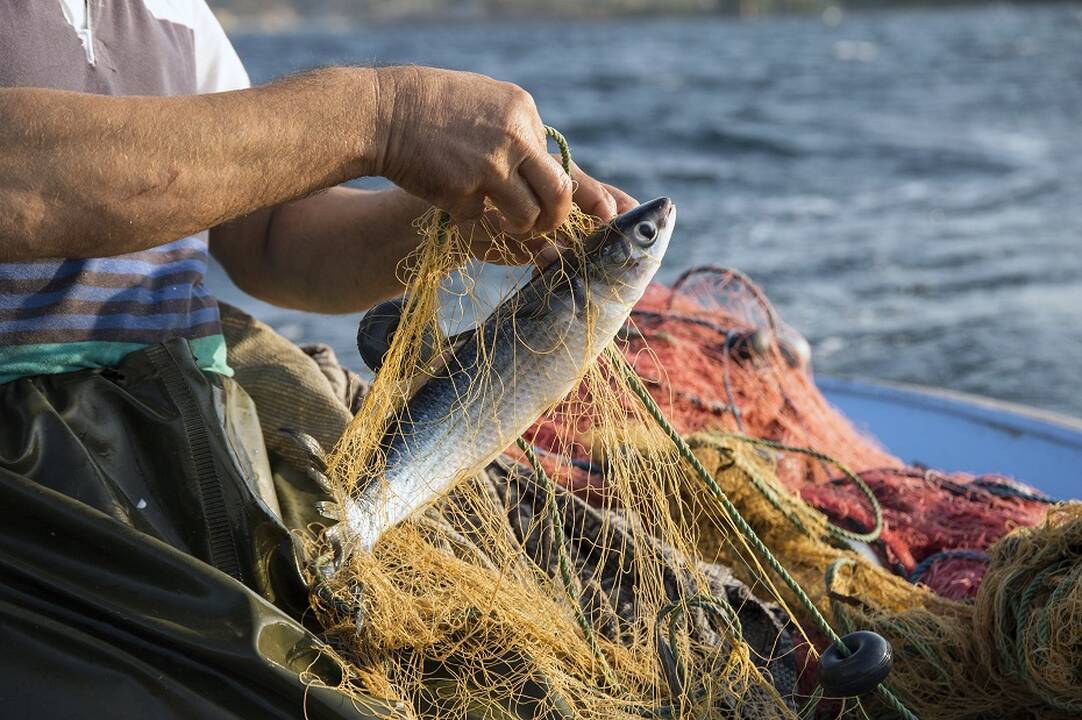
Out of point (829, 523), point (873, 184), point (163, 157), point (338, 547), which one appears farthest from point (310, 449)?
point (873, 184)

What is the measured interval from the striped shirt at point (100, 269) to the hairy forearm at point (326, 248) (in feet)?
1.12

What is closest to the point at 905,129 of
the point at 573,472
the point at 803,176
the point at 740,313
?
the point at 803,176

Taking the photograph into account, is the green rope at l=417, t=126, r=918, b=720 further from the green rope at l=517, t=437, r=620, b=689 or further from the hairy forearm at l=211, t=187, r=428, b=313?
the hairy forearm at l=211, t=187, r=428, b=313

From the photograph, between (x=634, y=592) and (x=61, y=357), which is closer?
(x=61, y=357)

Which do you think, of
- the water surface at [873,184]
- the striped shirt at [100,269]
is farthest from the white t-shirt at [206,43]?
the water surface at [873,184]

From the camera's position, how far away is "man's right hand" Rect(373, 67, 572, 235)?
221 centimetres

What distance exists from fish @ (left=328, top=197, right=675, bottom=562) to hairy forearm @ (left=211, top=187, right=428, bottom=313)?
1.75ft

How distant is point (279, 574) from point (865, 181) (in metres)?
15.7

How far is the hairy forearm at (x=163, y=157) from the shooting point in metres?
1.99

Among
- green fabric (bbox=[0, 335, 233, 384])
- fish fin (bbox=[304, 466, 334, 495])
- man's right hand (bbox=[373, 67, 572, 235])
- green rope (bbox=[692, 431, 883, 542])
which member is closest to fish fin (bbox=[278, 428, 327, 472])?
fish fin (bbox=[304, 466, 334, 495])

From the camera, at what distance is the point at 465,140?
2213mm

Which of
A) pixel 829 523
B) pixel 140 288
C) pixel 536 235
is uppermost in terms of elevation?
pixel 536 235

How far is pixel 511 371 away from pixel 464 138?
483 mm

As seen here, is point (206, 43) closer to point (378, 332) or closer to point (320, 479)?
point (378, 332)
